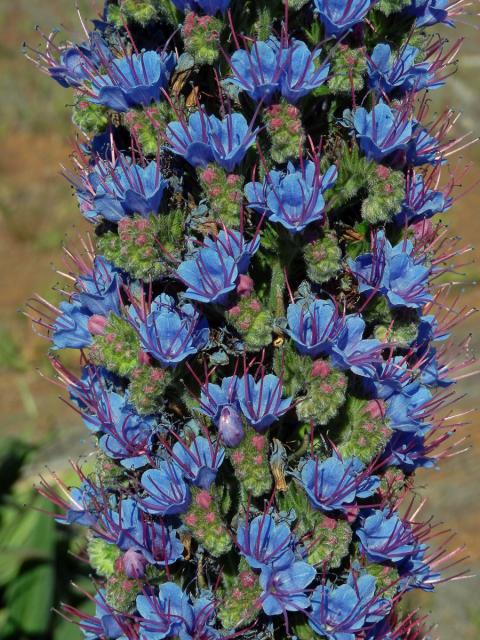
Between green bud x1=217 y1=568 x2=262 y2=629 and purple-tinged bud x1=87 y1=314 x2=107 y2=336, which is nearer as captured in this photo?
green bud x1=217 y1=568 x2=262 y2=629

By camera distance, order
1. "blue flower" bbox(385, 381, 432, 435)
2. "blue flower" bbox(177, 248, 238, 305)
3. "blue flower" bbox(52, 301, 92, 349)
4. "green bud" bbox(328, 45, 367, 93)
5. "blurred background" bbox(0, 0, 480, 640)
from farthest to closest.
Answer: "blurred background" bbox(0, 0, 480, 640) < "blue flower" bbox(52, 301, 92, 349) < "blue flower" bbox(385, 381, 432, 435) < "green bud" bbox(328, 45, 367, 93) < "blue flower" bbox(177, 248, 238, 305)

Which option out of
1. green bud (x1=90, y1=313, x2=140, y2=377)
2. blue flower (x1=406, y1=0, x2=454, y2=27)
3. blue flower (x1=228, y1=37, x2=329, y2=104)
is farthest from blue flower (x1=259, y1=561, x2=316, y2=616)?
blue flower (x1=406, y1=0, x2=454, y2=27)

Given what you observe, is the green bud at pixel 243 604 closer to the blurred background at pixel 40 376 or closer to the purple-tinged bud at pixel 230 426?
the purple-tinged bud at pixel 230 426

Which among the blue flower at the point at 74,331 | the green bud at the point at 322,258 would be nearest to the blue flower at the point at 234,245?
the green bud at the point at 322,258

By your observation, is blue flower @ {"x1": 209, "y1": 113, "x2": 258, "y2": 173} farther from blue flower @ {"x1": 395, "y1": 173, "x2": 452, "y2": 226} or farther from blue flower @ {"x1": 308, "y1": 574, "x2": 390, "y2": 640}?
blue flower @ {"x1": 308, "y1": 574, "x2": 390, "y2": 640}

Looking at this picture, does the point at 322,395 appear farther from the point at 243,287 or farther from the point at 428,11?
the point at 428,11
